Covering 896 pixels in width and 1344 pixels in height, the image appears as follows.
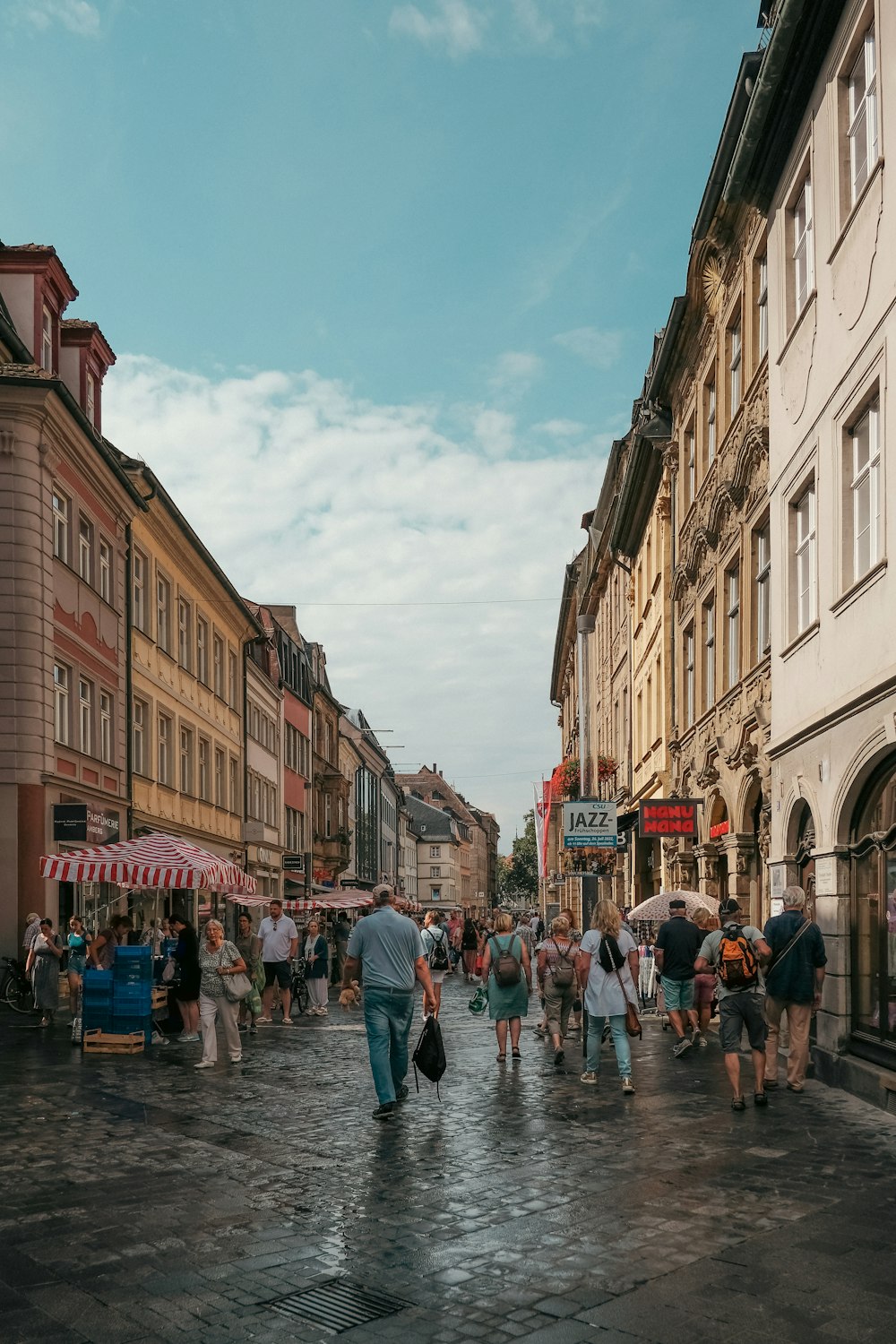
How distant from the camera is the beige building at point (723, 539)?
1952 cm

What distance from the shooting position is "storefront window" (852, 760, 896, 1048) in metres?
12.2

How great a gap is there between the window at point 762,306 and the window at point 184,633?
840 inches

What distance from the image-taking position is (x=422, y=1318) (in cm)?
582

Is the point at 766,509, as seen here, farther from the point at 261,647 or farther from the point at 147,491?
the point at 261,647

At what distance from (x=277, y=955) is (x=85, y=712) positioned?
867 cm

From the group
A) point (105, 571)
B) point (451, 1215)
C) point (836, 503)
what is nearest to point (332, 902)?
point (105, 571)

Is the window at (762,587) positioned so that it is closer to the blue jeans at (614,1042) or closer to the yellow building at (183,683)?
the blue jeans at (614,1042)

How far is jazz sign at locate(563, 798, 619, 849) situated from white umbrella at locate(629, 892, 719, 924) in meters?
3.46

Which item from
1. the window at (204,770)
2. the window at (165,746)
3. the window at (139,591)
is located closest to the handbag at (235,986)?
the window at (139,591)

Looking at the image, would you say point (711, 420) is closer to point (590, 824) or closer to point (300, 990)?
point (590, 824)

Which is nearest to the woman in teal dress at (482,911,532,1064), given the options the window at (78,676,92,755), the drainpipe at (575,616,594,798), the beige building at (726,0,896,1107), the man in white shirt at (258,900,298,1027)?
the beige building at (726,0,896,1107)

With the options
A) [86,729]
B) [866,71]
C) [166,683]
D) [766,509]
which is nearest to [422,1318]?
[866,71]

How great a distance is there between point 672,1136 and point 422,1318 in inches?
190

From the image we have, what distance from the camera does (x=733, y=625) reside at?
72.3 feet
